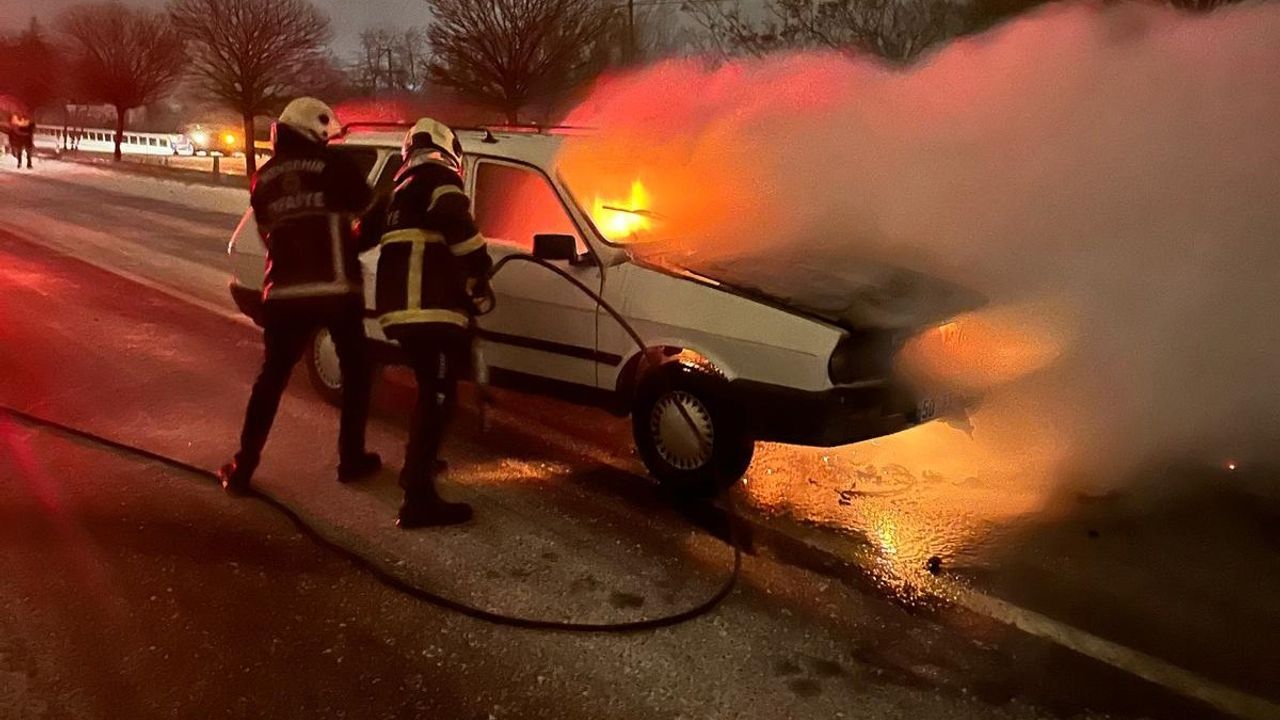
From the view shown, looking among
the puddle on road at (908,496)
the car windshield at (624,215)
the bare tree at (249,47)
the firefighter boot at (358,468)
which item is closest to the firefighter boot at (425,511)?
the firefighter boot at (358,468)

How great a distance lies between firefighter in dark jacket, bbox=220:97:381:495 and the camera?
4.48m

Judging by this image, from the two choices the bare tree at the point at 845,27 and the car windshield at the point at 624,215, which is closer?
the car windshield at the point at 624,215

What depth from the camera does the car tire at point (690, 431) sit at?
464 cm

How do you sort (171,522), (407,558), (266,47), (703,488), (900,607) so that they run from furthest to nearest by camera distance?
(266,47) → (703,488) → (171,522) → (407,558) → (900,607)

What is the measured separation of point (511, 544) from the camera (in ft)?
14.0

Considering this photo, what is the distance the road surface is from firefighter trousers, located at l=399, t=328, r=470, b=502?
0.85 ft

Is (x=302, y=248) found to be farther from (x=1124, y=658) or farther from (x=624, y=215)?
(x=1124, y=658)

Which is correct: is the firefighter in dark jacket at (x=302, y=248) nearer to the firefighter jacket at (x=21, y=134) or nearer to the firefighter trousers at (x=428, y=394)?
the firefighter trousers at (x=428, y=394)

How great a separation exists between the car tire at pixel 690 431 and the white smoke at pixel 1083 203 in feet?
2.72

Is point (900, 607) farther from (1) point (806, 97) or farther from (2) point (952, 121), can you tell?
(1) point (806, 97)

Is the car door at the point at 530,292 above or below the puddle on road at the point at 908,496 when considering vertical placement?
above

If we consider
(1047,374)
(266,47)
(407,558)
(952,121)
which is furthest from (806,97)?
(266,47)

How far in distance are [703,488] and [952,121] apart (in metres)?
3.34

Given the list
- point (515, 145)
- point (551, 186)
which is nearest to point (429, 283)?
point (551, 186)
